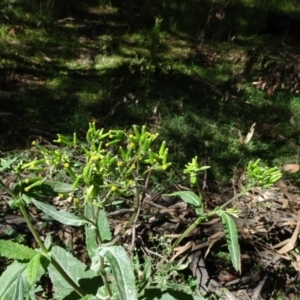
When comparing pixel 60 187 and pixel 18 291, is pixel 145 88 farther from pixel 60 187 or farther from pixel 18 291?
pixel 18 291

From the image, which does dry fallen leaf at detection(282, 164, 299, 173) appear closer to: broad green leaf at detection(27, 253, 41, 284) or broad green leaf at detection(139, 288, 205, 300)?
broad green leaf at detection(139, 288, 205, 300)

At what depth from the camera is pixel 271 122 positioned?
183 inches

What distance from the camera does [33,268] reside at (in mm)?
1721

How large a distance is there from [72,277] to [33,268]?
0.62 m

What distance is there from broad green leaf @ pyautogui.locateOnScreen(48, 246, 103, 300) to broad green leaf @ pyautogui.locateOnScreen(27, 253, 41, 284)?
0.43 metres

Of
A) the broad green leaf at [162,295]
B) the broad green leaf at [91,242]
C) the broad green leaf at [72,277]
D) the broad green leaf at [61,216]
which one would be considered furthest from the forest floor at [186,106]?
the broad green leaf at [61,216]

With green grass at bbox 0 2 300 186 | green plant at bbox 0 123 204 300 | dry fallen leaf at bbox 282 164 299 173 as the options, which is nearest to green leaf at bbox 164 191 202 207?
green plant at bbox 0 123 204 300

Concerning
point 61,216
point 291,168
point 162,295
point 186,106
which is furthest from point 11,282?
point 186,106

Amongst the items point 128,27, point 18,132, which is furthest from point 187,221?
point 128,27

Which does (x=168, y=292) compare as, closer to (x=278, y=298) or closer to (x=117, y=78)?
(x=278, y=298)

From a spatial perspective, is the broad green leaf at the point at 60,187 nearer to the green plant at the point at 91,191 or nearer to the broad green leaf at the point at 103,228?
the green plant at the point at 91,191

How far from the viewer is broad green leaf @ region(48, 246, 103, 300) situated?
88.4 inches

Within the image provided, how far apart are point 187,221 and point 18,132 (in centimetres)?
153

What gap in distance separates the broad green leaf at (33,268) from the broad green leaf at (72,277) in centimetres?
43
